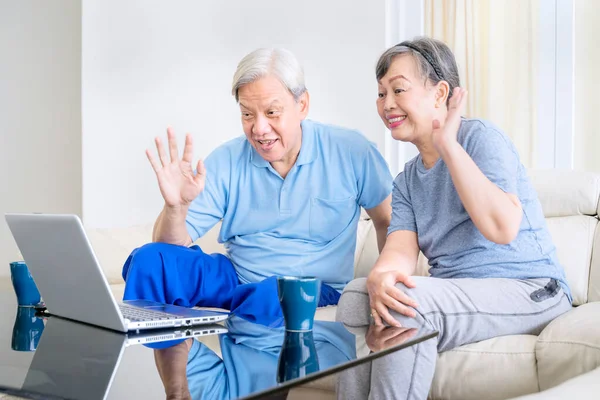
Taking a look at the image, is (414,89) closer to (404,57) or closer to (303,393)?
(404,57)

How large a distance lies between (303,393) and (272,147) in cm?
86

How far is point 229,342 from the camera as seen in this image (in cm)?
124

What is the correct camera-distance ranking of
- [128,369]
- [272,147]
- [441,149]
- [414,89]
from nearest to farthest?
[128,369] < [441,149] < [414,89] < [272,147]

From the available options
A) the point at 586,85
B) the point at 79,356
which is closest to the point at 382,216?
the point at 79,356

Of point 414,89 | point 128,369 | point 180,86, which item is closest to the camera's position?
point 128,369

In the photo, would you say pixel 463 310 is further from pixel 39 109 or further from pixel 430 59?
pixel 39 109

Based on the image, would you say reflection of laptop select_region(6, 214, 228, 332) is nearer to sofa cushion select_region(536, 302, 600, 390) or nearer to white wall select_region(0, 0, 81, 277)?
sofa cushion select_region(536, 302, 600, 390)

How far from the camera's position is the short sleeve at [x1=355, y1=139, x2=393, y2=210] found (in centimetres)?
Answer: 215

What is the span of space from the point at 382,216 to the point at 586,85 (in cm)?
182

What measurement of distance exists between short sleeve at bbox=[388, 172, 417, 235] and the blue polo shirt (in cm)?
27

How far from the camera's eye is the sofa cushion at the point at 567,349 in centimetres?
138

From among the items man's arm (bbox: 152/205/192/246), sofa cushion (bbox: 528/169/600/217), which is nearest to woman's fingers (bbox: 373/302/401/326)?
man's arm (bbox: 152/205/192/246)

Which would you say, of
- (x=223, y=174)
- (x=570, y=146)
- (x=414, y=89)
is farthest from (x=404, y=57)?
(x=570, y=146)

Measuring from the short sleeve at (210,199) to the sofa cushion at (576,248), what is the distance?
39.9 inches
